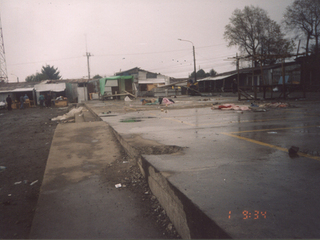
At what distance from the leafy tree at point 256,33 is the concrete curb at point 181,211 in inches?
1479

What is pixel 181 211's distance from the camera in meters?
1.73

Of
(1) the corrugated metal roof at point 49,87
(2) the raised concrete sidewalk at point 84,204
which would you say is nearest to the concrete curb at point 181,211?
(2) the raised concrete sidewalk at point 84,204

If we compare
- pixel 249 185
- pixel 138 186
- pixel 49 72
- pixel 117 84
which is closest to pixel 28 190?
pixel 138 186

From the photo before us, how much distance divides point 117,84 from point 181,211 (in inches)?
1089

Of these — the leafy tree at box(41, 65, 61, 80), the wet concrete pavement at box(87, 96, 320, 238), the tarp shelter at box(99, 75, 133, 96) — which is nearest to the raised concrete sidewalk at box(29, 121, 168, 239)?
the wet concrete pavement at box(87, 96, 320, 238)

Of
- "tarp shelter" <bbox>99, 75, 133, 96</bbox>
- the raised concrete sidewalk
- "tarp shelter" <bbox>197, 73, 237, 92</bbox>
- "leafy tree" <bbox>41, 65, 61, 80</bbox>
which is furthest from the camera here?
"leafy tree" <bbox>41, 65, 61, 80</bbox>

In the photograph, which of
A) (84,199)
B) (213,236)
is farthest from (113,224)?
(213,236)

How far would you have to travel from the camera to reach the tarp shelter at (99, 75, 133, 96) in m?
27.8

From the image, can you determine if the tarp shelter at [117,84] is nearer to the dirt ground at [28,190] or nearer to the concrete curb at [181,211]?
the dirt ground at [28,190]

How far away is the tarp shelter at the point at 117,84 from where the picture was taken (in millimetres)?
27769

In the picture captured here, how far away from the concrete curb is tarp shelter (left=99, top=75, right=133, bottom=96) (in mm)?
25618

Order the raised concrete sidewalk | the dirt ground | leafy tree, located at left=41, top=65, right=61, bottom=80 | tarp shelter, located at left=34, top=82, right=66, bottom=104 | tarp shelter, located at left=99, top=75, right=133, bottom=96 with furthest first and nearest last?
leafy tree, located at left=41, top=65, right=61, bottom=80
tarp shelter, located at left=34, top=82, right=66, bottom=104
tarp shelter, located at left=99, top=75, right=133, bottom=96
the dirt ground
the raised concrete sidewalk

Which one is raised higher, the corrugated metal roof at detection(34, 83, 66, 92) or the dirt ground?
the corrugated metal roof at detection(34, 83, 66, 92)

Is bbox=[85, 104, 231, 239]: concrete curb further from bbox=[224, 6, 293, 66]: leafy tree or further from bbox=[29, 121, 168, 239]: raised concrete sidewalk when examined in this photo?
bbox=[224, 6, 293, 66]: leafy tree
